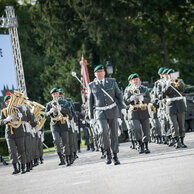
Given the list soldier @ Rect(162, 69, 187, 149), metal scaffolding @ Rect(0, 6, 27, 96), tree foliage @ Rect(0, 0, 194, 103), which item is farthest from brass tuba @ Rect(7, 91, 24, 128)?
tree foliage @ Rect(0, 0, 194, 103)

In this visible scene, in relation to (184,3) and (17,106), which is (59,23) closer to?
(184,3)

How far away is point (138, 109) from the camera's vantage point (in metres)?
14.9

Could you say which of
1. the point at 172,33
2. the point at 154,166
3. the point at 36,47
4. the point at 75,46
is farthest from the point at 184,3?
the point at 154,166

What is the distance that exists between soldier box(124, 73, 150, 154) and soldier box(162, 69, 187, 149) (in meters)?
0.56

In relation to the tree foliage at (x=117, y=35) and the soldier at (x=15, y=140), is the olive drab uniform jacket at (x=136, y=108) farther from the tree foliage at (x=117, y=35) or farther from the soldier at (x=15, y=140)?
the tree foliage at (x=117, y=35)

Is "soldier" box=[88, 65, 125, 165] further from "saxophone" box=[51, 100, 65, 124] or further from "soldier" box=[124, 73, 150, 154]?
"saxophone" box=[51, 100, 65, 124]

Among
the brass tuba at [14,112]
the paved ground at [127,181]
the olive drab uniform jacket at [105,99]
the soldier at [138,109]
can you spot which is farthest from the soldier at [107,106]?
the brass tuba at [14,112]

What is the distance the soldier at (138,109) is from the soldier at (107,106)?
2.51 meters

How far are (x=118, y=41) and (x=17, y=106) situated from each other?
80.6ft

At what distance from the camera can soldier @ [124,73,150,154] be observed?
14.7 metres

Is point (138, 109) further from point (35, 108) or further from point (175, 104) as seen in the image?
point (35, 108)

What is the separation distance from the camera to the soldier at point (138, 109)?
48.3ft

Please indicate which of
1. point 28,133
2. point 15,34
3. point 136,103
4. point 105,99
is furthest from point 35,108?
point 15,34

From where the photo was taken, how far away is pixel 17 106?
14.4 m
